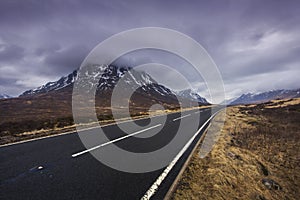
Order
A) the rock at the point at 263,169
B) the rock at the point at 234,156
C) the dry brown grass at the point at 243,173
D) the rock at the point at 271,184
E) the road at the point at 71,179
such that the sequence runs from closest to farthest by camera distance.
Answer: the road at the point at 71,179
the dry brown grass at the point at 243,173
the rock at the point at 271,184
the rock at the point at 263,169
the rock at the point at 234,156

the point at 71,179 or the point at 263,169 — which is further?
the point at 263,169

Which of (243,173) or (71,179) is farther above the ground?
(71,179)

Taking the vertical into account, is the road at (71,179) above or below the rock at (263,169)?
above

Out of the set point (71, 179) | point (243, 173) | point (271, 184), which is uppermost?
point (71, 179)

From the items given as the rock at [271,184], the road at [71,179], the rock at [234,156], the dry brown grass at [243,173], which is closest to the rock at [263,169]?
the dry brown grass at [243,173]

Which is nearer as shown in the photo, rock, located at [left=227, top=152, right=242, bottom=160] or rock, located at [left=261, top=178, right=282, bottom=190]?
rock, located at [left=261, top=178, right=282, bottom=190]

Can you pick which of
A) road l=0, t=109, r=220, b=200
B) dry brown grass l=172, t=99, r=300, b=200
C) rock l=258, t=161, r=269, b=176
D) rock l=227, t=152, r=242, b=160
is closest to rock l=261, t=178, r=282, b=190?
dry brown grass l=172, t=99, r=300, b=200

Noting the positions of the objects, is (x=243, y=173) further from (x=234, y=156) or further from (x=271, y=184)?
(x=234, y=156)

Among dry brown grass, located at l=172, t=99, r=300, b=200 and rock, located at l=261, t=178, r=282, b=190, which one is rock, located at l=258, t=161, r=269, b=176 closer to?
dry brown grass, located at l=172, t=99, r=300, b=200

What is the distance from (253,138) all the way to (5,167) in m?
11.6

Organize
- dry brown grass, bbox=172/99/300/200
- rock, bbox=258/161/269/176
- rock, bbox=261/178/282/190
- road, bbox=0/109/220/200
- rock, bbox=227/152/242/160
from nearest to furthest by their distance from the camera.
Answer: road, bbox=0/109/220/200 → dry brown grass, bbox=172/99/300/200 → rock, bbox=261/178/282/190 → rock, bbox=258/161/269/176 → rock, bbox=227/152/242/160

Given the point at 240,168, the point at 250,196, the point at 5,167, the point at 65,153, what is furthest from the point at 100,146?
the point at 250,196

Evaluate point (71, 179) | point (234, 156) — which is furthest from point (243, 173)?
point (71, 179)

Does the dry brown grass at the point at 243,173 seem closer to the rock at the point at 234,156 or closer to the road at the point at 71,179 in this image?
the rock at the point at 234,156
